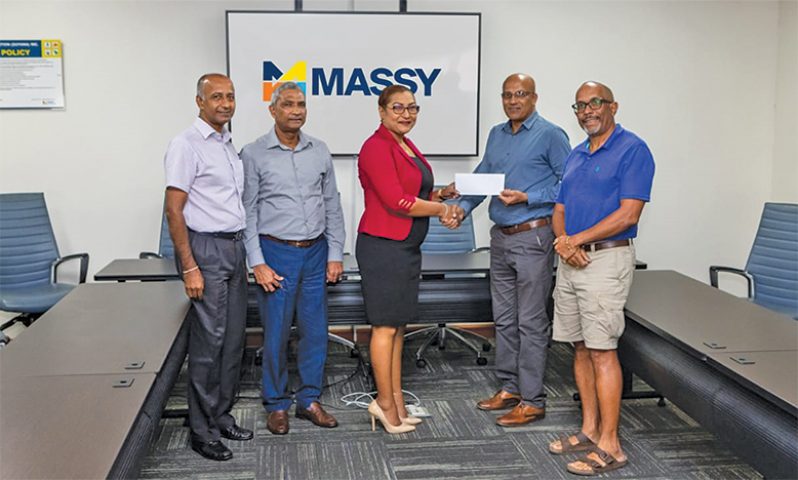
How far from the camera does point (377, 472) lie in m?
2.83

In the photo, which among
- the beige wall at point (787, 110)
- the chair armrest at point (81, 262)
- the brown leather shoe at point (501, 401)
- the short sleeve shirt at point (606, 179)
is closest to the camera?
the short sleeve shirt at point (606, 179)

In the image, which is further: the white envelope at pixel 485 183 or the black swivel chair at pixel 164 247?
the black swivel chair at pixel 164 247

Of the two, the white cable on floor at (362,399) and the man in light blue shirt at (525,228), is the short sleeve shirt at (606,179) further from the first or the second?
the white cable on floor at (362,399)

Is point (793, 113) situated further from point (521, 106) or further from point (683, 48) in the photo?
point (521, 106)

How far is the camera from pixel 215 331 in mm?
2871

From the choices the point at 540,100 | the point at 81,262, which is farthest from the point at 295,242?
the point at 540,100

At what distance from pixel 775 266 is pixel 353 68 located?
8.74 ft

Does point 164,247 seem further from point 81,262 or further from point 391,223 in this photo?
point 391,223

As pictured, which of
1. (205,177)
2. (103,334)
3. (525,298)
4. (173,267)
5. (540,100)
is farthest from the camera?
(540,100)

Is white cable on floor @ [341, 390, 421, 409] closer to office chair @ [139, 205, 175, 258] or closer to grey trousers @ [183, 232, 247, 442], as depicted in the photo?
grey trousers @ [183, 232, 247, 442]

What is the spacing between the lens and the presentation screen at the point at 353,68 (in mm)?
4555

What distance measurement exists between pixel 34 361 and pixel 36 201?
256cm

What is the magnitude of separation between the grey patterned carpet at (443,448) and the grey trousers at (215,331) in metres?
0.18

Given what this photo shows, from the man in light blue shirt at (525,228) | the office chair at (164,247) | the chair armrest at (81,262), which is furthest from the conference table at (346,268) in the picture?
the man in light blue shirt at (525,228)
